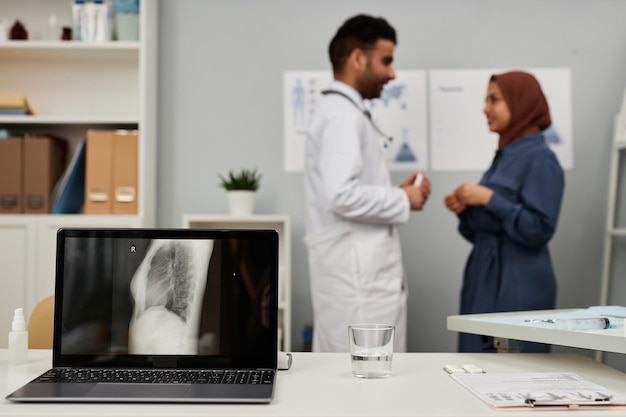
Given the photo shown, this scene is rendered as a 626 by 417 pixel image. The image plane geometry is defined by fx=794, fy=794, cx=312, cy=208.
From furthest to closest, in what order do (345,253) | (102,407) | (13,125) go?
(13,125) → (345,253) → (102,407)

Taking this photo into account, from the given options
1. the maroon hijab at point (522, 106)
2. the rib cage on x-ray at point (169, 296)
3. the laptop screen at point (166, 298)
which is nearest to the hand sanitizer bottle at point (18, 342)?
the laptop screen at point (166, 298)

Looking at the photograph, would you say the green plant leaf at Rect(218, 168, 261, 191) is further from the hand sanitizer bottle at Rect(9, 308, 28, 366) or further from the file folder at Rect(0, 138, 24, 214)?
the hand sanitizer bottle at Rect(9, 308, 28, 366)

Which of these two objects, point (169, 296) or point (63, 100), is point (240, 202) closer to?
Answer: point (63, 100)

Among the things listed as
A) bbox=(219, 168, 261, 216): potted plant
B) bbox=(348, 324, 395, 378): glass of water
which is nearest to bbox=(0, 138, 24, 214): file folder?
bbox=(219, 168, 261, 216): potted plant

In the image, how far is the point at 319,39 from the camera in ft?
12.7

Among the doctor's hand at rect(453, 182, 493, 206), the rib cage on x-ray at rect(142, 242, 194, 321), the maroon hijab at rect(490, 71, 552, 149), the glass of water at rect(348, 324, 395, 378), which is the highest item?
the maroon hijab at rect(490, 71, 552, 149)

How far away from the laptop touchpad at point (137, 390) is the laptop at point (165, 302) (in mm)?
97

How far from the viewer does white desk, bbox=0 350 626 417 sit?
119 cm

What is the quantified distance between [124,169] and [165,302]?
7.10 ft

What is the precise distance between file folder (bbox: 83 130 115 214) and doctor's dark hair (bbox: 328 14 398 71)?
3.57ft

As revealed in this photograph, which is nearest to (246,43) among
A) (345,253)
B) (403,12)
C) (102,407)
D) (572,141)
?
(403,12)

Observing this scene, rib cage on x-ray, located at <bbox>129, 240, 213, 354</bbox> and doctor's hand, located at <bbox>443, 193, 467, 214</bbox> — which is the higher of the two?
doctor's hand, located at <bbox>443, 193, 467, 214</bbox>

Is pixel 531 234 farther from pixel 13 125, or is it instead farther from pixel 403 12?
pixel 13 125

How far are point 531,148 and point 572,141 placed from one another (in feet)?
2.84
